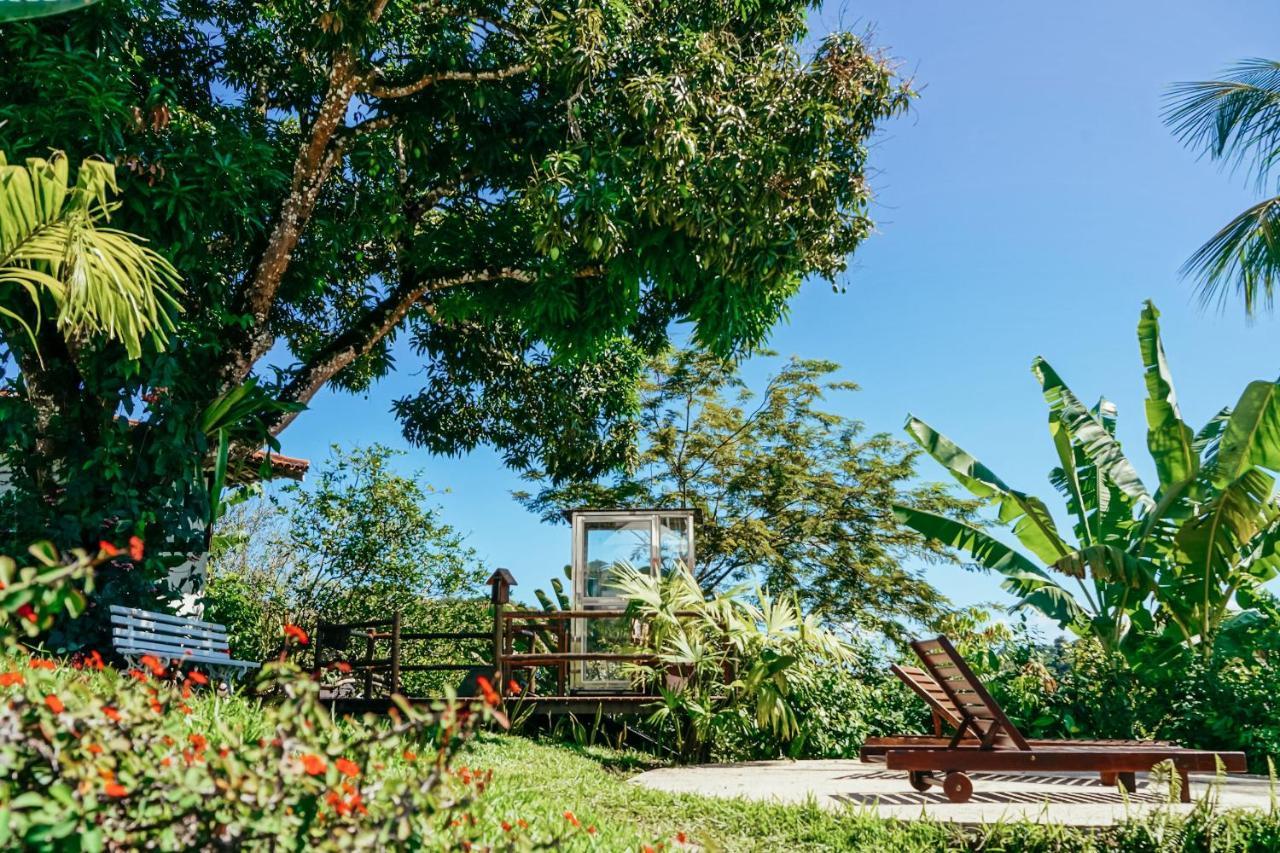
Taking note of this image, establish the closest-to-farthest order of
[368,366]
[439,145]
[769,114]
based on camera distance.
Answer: [769,114]
[439,145]
[368,366]

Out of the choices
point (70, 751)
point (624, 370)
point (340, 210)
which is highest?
point (340, 210)

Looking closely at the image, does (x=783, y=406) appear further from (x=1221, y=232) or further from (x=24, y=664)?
(x=24, y=664)

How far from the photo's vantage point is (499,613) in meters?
11.3

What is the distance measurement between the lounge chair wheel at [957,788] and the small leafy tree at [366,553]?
1229 cm

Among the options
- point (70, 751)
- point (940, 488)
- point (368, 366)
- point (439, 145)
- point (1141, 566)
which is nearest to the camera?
point (70, 751)

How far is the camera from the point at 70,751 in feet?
7.91

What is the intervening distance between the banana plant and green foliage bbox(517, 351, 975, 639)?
895cm

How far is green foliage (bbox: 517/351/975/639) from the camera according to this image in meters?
22.0

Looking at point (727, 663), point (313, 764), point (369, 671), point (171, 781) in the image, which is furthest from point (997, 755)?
point (369, 671)

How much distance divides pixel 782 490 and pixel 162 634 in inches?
621

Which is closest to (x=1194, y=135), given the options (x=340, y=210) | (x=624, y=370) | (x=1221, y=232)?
(x=1221, y=232)

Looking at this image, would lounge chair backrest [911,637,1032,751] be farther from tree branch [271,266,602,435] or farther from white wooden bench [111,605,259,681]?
tree branch [271,266,602,435]

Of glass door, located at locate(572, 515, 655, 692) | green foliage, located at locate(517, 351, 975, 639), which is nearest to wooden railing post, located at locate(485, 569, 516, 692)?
glass door, located at locate(572, 515, 655, 692)

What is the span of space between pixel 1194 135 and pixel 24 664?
13570mm
